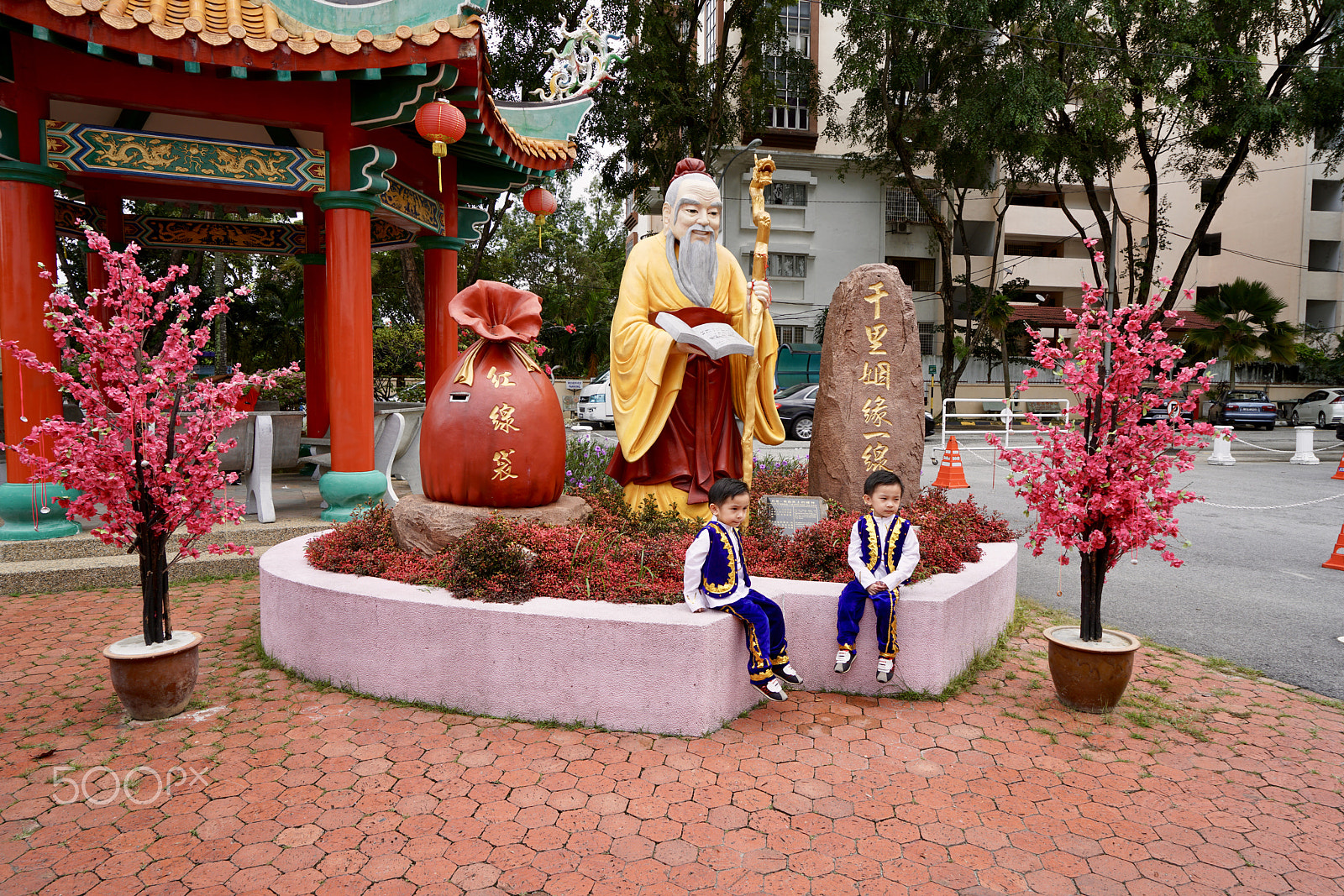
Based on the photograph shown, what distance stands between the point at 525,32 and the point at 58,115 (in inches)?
365

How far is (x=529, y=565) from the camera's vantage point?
13.4 feet

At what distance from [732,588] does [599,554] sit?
2.89 feet

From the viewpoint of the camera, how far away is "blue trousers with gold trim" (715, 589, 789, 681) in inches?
150

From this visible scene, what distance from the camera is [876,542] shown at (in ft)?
13.3

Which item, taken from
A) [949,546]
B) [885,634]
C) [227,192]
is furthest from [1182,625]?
[227,192]

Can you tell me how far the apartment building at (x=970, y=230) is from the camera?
2569 cm

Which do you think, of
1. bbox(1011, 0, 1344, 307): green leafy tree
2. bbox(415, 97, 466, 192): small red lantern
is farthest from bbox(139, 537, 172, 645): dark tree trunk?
bbox(1011, 0, 1344, 307): green leafy tree

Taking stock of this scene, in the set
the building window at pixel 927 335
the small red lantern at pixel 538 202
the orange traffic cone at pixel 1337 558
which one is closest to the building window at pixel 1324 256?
the building window at pixel 927 335

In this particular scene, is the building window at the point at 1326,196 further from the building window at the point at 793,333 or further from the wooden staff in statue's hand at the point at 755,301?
the wooden staff in statue's hand at the point at 755,301

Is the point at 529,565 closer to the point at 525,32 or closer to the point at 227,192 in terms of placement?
the point at 227,192

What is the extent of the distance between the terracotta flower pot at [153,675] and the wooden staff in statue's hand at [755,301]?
326cm

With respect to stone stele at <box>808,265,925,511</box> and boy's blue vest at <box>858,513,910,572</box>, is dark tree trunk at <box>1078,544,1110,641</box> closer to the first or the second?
boy's blue vest at <box>858,513,910,572</box>
